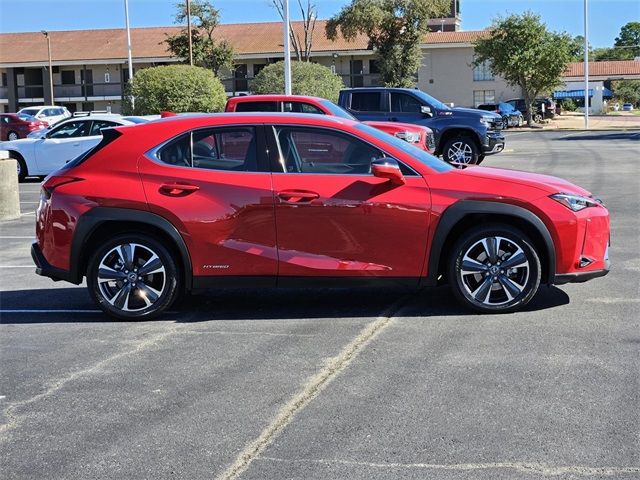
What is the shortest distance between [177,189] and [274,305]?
4.78ft

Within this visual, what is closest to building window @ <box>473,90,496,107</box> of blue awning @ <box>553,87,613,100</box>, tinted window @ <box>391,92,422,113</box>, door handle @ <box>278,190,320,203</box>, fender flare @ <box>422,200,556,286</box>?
blue awning @ <box>553,87,613,100</box>

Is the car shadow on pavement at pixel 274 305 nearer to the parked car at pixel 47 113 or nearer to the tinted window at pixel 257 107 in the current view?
the tinted window at pixel 257 107

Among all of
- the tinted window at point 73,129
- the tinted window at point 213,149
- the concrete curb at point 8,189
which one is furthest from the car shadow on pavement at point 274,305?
the tinted window at point 73,129

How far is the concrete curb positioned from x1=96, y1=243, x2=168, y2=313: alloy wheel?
310 inches

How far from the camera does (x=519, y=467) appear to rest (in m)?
4.18

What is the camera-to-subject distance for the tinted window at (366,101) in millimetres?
21891

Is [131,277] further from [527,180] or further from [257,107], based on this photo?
[257,107]

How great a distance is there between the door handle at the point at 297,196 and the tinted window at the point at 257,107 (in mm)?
9084

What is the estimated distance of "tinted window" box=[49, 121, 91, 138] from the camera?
67.6ft

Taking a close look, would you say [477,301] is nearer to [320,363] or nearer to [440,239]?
[440,239]

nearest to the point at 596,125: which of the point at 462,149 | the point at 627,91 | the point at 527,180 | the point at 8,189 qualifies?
the point at 462,149

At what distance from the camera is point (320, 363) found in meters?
5.94

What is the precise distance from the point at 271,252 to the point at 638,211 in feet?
26.2

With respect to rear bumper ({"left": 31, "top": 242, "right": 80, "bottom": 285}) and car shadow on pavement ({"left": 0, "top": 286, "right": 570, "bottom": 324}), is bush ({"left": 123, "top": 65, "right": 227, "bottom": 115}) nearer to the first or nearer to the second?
car shadow on pavement ({"left": 0, "top": 286, "right": 570, "bottom": 324})
